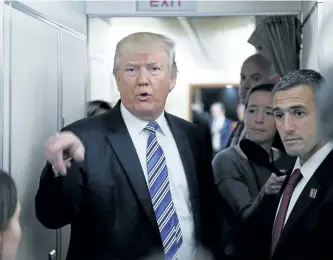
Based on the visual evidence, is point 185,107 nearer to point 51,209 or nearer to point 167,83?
point 167,83

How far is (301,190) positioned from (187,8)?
77 cm

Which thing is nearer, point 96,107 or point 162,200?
point 162,200

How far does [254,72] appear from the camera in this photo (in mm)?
1620

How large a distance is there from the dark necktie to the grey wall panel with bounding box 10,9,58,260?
602 millimetres

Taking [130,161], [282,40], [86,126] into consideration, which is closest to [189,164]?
[130,161]

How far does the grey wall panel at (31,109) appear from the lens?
1182 millimetres

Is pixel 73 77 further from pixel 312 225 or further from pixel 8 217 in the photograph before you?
pixel 312 225

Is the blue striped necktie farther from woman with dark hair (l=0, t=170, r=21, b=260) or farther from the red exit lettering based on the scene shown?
the red exit lettering

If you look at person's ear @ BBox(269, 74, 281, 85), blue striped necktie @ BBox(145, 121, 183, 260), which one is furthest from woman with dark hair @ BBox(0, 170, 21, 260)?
person's ear @ BBox(269, 74, 281, 85)

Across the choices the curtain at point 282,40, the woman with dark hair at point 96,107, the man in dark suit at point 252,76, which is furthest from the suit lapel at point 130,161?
the curtain at point 282,40

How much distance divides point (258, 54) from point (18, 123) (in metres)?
0.84

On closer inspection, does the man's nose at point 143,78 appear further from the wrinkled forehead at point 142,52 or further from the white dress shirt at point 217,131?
the white dress shirt at point 217,131

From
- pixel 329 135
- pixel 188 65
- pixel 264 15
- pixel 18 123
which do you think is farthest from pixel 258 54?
pixel 18 123

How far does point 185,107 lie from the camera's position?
146 cm
